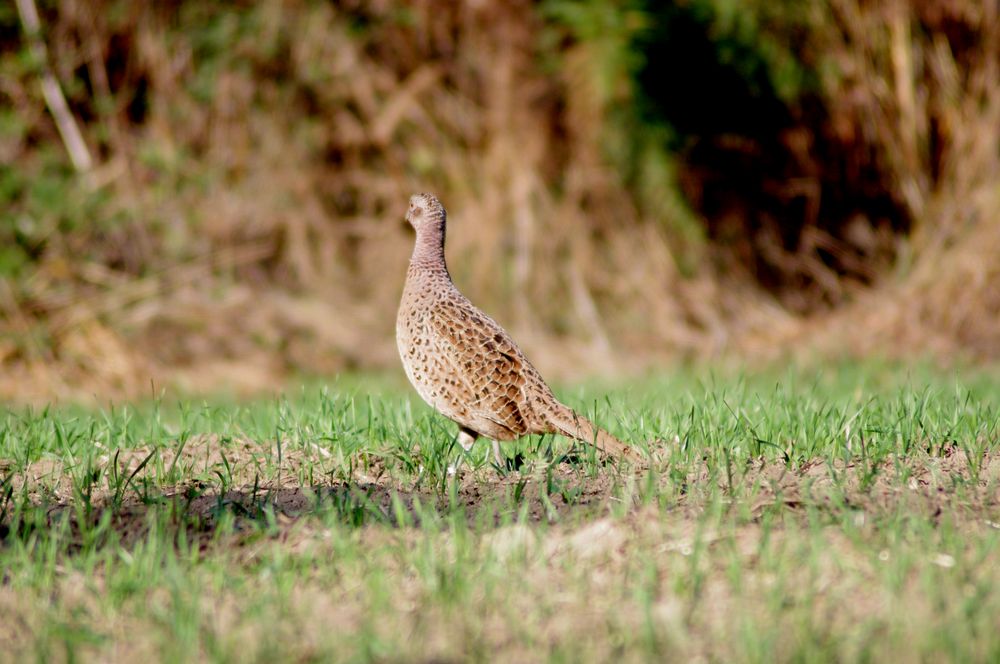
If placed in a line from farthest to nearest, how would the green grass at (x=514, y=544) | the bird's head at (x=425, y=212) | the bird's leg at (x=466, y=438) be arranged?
1. the bird's head at (x=425, y=212)
2. the bird's leg at (x=466, y=438)
3. the green grass at (x=514, y=544)

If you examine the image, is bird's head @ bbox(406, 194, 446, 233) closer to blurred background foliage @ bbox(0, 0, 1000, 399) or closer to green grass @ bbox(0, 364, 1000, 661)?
green grass @ bbox(0, 364, 1000, 661)

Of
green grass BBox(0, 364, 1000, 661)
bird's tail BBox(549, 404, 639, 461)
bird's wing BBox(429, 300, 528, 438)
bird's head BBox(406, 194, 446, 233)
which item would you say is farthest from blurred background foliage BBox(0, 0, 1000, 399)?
bird's tail BBox(549, 404, 639, 461)

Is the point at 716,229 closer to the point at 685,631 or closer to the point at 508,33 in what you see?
the point at 508,33

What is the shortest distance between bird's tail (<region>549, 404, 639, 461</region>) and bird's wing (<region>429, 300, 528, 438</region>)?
17cm

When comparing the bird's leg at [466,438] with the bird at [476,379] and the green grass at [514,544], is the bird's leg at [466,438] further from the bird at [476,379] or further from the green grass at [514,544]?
the green grass at [514,544]

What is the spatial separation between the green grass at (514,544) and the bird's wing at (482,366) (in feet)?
0.63

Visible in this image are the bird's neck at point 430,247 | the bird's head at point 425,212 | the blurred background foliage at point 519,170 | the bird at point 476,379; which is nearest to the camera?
the bird at point 476,379

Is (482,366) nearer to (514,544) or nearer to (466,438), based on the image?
(466,438)

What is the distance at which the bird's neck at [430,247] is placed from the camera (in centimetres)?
571

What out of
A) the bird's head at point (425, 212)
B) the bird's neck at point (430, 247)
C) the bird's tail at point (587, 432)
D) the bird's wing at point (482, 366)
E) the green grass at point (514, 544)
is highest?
the bird's head at point (425, 212)

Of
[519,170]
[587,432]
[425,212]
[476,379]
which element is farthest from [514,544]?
[519,170]

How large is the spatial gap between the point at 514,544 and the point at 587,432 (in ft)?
3.79

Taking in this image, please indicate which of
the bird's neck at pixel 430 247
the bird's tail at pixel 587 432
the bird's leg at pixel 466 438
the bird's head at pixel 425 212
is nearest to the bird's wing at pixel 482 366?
the bird's tail at pixel 587 432

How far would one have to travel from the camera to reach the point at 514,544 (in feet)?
12.3
